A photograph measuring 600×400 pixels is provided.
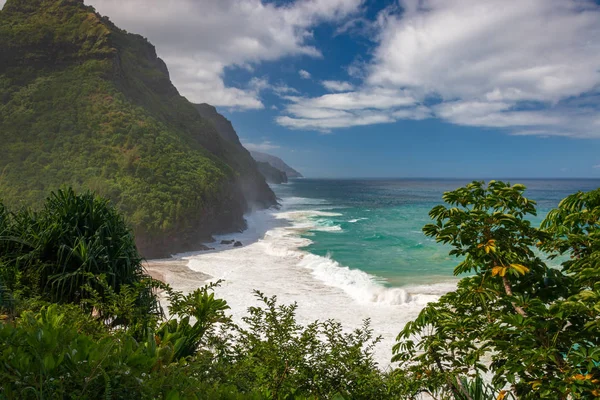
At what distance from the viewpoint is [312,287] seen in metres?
19.2

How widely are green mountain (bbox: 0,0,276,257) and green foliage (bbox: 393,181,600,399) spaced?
85.3ft

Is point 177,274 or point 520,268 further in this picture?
point 177,274

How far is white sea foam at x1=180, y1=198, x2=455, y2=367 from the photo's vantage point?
15.0 m

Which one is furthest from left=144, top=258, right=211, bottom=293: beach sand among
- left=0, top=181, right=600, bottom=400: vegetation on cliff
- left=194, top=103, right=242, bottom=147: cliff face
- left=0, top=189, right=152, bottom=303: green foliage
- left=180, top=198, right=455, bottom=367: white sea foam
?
left=194, top=103, right=242, bottom=147: cliff face

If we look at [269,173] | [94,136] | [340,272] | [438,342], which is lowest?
[340,272]

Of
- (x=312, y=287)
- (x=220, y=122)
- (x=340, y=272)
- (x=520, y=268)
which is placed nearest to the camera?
(x=520, y=268)

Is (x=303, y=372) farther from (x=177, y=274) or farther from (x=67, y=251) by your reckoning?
(x=177, y=274)

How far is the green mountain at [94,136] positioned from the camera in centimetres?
3002

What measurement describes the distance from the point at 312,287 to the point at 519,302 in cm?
1697

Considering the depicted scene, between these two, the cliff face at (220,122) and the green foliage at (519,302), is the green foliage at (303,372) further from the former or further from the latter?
the cliff face at (220,122)

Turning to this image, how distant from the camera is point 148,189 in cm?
3197

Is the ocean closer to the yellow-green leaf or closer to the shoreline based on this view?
the shoreline

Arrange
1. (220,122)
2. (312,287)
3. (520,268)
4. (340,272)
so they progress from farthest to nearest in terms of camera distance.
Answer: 1. (220,122)
2. (340,272)
3. (312,287)
4. (520,268)

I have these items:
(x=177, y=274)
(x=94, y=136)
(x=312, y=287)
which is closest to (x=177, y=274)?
(x=177, y=274)
